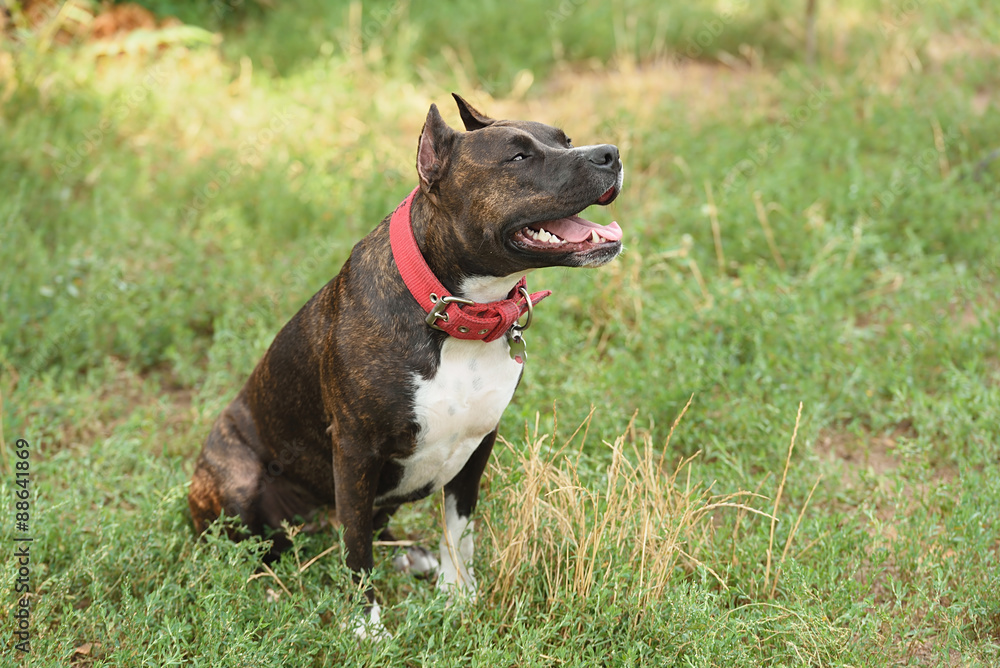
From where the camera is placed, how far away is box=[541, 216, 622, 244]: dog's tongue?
2430mm

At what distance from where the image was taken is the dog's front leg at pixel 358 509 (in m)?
2.56

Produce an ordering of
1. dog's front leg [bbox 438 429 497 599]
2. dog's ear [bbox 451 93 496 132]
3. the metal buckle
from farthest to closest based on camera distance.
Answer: dog's front leg [bbox 438 429 497 599] → dog's ear [bbox 451 93 496 132] → the metal buckle

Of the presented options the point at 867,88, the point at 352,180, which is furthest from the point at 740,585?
the point at 867,88

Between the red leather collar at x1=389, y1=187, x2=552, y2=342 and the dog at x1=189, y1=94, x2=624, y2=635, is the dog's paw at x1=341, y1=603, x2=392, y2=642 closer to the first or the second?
the dog at x1=189, y1=94, x2=624, y2=635

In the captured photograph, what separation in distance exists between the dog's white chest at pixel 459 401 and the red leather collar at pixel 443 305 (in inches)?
2.8

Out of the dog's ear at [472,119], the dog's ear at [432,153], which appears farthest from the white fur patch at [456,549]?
the dog's ear at [472,119]

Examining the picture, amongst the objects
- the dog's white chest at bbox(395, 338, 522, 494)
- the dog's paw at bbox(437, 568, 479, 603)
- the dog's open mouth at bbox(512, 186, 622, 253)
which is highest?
the dog's open mouth at bbox(512, 186, 622, 253)

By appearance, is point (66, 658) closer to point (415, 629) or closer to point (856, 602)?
point (415, 629)

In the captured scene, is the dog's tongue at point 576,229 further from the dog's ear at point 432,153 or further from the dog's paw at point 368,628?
the dog's paw at point 368,628

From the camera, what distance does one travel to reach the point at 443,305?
2.35 meters

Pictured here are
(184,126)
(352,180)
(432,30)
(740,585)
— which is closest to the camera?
(740,585)

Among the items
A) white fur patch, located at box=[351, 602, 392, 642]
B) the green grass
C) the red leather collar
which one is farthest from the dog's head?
white fur patch, located at box=[351, 602, 392, 642]

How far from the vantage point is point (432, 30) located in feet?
24.3

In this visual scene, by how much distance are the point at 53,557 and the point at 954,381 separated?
355 cm
